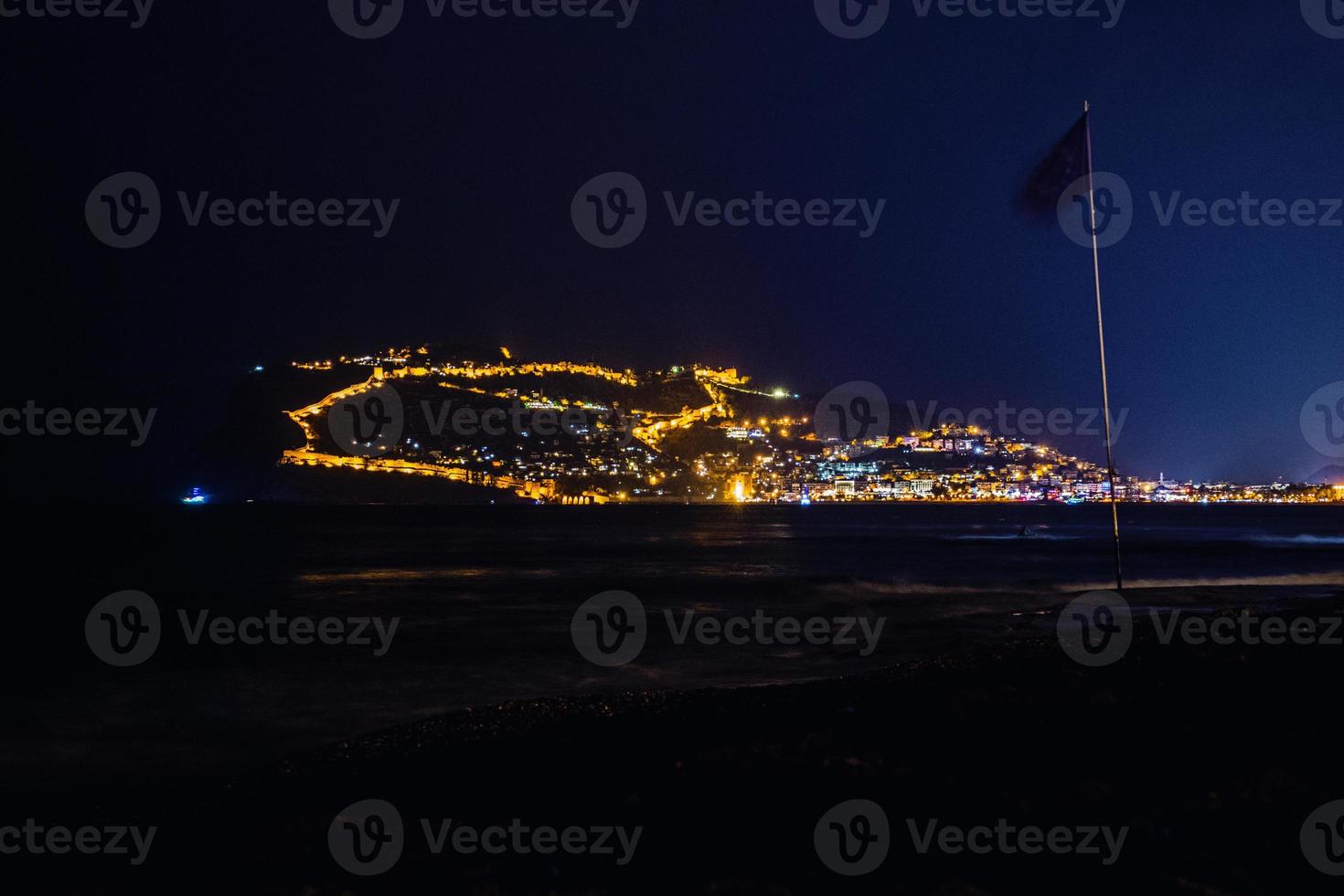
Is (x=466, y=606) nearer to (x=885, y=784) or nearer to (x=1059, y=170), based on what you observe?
(x=1059, y=170)

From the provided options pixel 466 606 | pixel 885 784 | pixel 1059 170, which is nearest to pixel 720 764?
pixel 885 784

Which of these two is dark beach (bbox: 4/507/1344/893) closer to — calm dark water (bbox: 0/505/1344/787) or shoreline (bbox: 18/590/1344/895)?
shoreline (bbox: 18/590/1344/895)

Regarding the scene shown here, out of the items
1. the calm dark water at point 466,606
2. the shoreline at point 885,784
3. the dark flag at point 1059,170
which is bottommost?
the shoreline at point 885,784

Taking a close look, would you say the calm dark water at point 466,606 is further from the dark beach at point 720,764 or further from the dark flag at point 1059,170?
the dark flag at point 1059,170

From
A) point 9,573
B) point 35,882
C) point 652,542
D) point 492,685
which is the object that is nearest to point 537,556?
point 652,542

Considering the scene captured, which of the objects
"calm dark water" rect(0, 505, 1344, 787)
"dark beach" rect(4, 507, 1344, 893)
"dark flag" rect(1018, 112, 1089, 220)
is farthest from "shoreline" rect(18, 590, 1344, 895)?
"dark flag" rect(1018, 112, 1089, 220)

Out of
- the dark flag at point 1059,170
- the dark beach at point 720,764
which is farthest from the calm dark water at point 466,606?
the dark flag at point 1059,170
